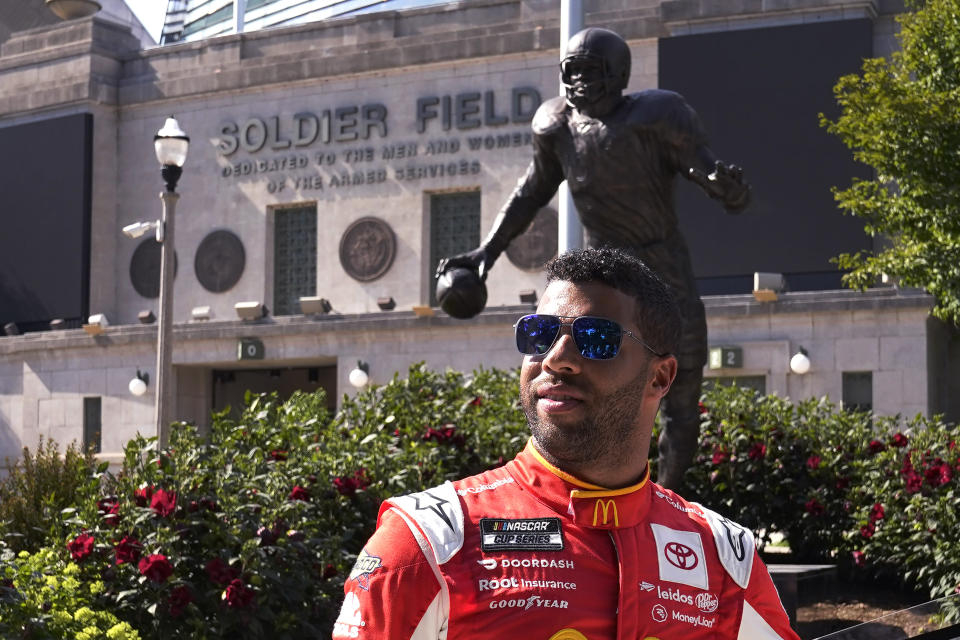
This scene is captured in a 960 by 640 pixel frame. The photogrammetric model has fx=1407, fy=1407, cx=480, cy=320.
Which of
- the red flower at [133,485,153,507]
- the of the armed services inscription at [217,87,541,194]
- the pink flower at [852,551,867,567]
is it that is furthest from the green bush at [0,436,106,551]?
the of the armed services inscription at [217,87,541,194]

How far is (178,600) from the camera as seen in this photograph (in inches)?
268

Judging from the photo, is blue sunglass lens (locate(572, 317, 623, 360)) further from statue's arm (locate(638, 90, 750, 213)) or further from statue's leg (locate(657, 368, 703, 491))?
statue's leg (locate(657, 368, 703, 491))

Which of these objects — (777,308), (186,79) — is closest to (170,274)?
(777,308)

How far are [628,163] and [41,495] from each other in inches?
174

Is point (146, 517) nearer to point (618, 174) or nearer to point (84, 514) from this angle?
point (84, 514)

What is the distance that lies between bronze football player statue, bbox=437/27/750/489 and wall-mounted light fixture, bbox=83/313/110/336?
1133 inches

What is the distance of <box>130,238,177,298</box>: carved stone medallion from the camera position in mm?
37562

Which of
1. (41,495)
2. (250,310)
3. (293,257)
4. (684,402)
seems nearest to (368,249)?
(293,257)

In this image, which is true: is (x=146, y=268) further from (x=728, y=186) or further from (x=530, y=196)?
(x=728, y=186)

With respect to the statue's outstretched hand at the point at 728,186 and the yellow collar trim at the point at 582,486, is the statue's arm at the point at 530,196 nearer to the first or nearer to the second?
the statue's outstretched hand at the point at 728,186

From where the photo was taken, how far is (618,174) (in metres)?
7.71

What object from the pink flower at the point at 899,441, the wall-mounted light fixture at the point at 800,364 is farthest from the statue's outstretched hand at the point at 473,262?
the wall-mounted light fixture at the point at 800,364

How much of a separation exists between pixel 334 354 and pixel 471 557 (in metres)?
30.7

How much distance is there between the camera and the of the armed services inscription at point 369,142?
3362cm
